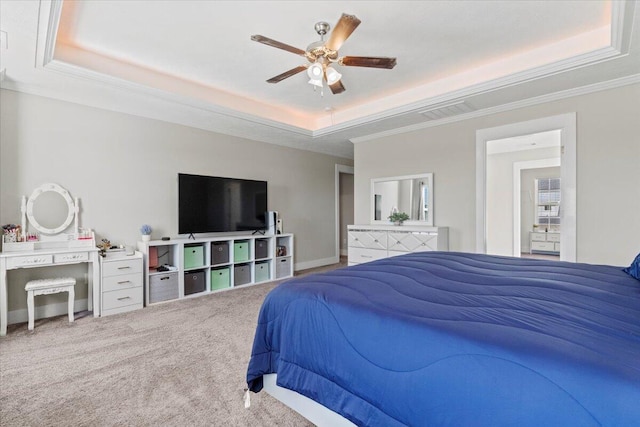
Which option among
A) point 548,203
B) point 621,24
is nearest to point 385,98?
point 621,24

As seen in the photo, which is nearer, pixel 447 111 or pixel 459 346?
pixel 459 346

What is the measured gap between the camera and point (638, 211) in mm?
3139

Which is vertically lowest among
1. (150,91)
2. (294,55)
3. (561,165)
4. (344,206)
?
(344,206)

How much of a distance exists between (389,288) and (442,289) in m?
0.25

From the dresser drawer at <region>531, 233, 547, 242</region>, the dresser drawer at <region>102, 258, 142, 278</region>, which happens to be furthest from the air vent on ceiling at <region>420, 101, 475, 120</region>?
the dresser drawer at <region>531, 233, 547, 242</region>

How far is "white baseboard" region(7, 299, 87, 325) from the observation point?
3217mm

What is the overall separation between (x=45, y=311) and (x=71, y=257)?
2.47 feet

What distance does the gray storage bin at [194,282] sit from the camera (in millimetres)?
4133

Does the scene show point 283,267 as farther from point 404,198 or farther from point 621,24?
point 621,24

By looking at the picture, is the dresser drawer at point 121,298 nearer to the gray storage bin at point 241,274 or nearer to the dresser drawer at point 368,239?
the gray storage bin at point 241,274

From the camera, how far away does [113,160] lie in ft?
12.7

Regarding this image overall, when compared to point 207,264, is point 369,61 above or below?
above

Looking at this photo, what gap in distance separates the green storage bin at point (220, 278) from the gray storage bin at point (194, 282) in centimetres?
14

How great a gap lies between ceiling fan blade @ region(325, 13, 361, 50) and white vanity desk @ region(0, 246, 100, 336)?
3.19 metres
